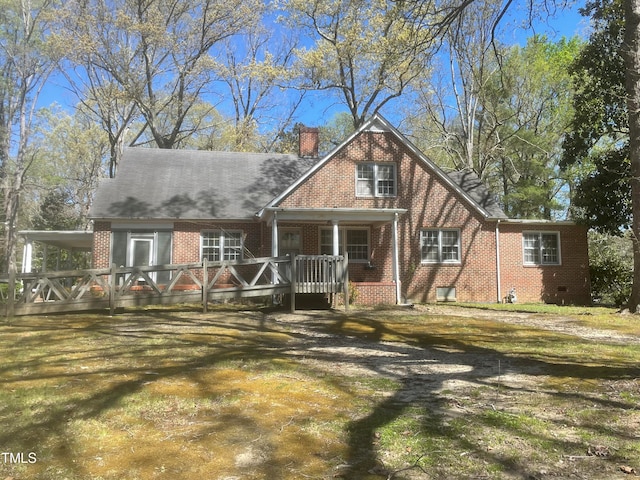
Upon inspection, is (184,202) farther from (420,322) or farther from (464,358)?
(464,358)

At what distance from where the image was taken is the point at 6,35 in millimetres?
32438

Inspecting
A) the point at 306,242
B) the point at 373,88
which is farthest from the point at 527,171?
the point at 306,242

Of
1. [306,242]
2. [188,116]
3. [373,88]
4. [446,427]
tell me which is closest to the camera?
[446,427]

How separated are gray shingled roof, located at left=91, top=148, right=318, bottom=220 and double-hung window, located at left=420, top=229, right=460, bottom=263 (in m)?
6.43

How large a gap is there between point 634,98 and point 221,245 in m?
14.0

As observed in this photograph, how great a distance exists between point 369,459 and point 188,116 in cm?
3667

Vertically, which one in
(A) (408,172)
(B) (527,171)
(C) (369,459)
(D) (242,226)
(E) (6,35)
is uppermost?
(E) (6,35)

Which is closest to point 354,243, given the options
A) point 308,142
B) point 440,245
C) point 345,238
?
point 345,238

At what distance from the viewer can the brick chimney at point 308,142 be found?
23547 mm

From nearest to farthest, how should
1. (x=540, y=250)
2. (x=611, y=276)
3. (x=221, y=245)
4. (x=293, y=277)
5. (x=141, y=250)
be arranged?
(x=293, y=277) → (x=141, y=250) → (x=221, y=245) → (x=540, y=250) → (x=611, y=276)

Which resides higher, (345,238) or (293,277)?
(345,238)

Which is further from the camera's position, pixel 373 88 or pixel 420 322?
pixel 373 88

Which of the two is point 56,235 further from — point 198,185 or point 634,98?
point 634,98

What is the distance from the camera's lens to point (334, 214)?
1611 centimetres
